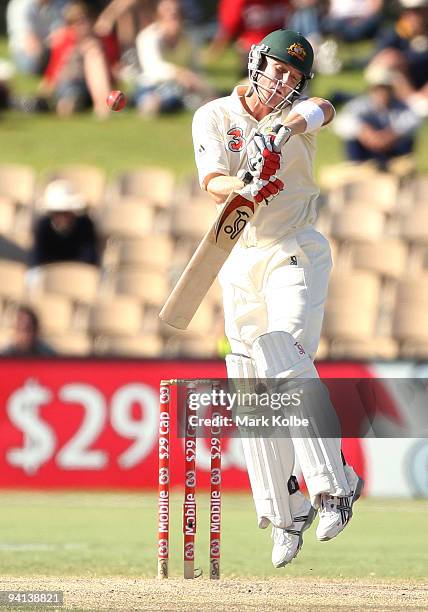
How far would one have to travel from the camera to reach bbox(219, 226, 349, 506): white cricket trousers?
621 cm

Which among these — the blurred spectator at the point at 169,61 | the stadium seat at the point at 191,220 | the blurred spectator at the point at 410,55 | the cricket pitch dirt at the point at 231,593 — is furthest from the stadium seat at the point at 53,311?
the cricket pitch dirt at the point at 231,593

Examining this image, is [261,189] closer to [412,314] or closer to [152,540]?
[152,540]

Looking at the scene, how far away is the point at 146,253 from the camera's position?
13227 millimetres

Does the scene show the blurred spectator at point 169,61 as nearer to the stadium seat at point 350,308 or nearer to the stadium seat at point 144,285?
the stadium seat at point 144,285

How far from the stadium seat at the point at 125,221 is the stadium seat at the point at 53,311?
1127 mm

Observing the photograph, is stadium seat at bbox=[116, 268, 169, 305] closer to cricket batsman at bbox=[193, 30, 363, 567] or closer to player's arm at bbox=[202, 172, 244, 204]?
cricket batsman at bbox=[193, 30, 363, 567]

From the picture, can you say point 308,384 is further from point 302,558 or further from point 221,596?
point 302,558

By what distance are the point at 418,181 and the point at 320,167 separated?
2.17 m

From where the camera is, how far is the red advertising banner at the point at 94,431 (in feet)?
35.9

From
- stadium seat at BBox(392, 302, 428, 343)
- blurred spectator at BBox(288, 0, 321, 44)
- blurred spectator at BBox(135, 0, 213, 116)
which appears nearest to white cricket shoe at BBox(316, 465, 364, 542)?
stadium seat at BBox(392, 302, 428, 343)

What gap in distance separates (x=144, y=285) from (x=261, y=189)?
22.9ft

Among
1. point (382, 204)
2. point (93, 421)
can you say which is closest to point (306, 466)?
point (93, 421)

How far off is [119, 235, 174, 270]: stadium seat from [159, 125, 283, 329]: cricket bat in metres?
6.79

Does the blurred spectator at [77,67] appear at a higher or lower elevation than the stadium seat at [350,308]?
higher
